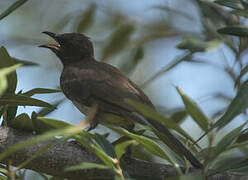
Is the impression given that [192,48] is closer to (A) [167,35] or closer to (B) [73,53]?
(A) [167,35]

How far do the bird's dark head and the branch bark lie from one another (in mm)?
2190

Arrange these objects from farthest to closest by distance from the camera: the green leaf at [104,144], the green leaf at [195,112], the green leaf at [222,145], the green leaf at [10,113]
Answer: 1. the green leaf at [10,113]
2. the green leaf at [104,144]
3. the green leaf at [222,145]
4. the green leaf at [195,112]

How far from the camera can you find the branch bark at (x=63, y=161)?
8.06 feet

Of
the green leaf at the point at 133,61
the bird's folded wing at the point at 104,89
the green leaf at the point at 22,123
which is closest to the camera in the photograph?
the green leaf at the point at 22,123

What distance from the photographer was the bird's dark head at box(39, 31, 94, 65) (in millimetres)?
4707

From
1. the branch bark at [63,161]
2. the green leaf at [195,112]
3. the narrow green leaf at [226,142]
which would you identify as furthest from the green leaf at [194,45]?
the green leaf at [195,112]

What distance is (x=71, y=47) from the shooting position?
188 inches

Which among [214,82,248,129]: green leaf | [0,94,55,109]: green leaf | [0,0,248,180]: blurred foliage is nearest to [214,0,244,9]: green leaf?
[0,0,248,180]: blurred foliage

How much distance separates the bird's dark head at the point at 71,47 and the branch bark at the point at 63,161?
86.2 inches

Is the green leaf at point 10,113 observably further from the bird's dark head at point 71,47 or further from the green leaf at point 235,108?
the bird's dark head at point 71,47

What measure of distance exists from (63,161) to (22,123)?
35 centimetres

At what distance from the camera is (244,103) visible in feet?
6.59

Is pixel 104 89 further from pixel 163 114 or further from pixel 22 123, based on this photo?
pixel 22 123

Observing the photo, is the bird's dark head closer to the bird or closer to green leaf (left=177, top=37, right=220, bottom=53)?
the bird
